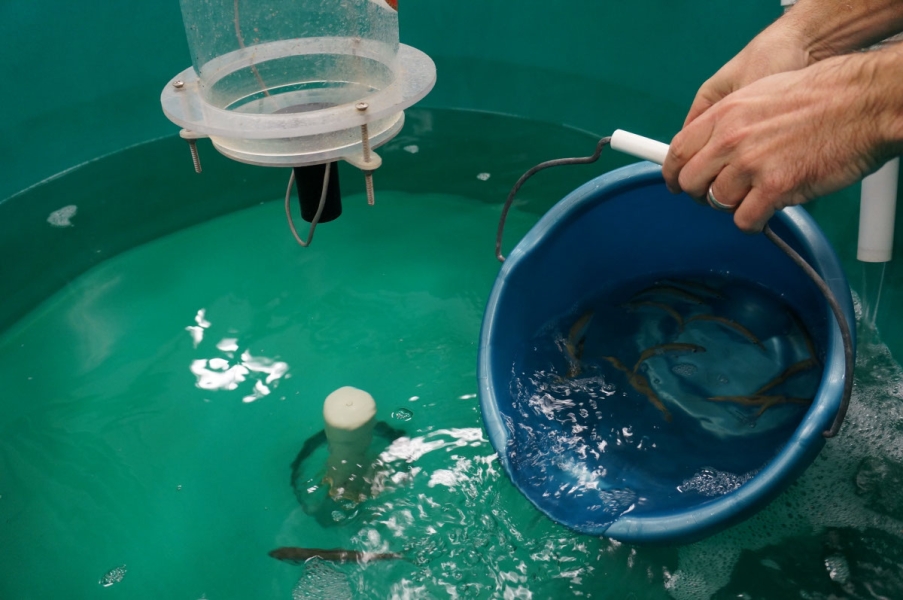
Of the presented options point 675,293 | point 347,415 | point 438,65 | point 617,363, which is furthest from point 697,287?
point 438,65

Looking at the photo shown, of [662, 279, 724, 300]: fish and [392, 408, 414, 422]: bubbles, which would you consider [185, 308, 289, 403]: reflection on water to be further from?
[662, 279, 724, 300]: fish

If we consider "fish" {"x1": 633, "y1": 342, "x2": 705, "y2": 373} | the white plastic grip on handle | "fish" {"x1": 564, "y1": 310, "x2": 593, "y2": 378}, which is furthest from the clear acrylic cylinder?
"fish" {"x1": 633, "y1": 342, "x2": 705, "y2": 373}

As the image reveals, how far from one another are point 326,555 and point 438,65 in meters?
1.35

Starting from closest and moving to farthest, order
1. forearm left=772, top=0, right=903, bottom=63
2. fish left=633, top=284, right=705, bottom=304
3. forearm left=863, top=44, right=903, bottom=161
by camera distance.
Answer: forearm left=863, top=44, right=903, bottom=161 → forearm left=772, top=0, right=903, bottom=63 → fish left=633, top=284, right=705, bottom=304

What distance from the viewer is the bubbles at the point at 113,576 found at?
120 cm

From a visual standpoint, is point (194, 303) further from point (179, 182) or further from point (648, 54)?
point (648, 54)

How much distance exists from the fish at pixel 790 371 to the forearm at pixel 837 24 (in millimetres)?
466

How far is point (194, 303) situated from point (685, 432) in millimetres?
1061

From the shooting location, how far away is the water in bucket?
1.13m

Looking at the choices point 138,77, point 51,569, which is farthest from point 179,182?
point 51,569

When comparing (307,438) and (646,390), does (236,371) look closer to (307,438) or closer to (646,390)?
(307,438)

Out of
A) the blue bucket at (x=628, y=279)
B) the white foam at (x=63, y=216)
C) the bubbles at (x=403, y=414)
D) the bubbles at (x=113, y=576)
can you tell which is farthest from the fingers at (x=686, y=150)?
the white foam at (x=63, y=216)

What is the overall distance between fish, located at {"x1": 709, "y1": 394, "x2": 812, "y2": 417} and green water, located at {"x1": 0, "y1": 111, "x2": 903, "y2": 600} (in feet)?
0.54

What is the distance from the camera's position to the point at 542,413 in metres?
1.21
